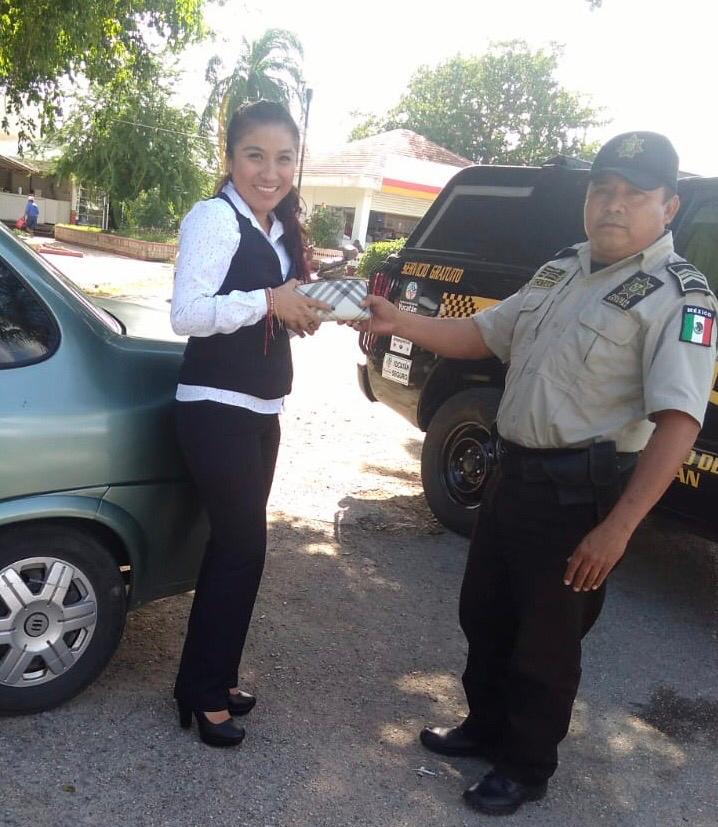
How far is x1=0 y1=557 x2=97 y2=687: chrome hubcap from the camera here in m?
2.53

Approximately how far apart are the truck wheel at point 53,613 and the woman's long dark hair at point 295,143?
1.12m

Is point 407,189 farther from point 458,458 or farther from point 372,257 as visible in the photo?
point 458,458

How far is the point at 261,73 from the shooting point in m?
29.5

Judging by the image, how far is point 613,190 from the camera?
2.29 meters

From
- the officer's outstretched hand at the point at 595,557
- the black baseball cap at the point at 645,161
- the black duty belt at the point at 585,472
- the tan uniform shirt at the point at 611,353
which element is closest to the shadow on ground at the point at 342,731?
the officer's outstretched hand at the point at 595,557

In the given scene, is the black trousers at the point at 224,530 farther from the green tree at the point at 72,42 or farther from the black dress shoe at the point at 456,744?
the green tree at the point at 72,42

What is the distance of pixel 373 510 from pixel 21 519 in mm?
2928

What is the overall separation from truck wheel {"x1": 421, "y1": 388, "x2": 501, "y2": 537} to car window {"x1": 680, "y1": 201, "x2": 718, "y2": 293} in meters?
1.22

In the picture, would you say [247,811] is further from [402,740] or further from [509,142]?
[509,142]

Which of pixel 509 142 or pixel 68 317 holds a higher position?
pixel 509 142

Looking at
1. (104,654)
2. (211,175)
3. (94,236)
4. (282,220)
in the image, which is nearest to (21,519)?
(104,654)

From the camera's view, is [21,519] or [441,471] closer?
[21,519]

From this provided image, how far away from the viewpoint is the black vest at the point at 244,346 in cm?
244

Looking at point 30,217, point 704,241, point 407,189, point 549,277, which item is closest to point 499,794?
point 549,277
